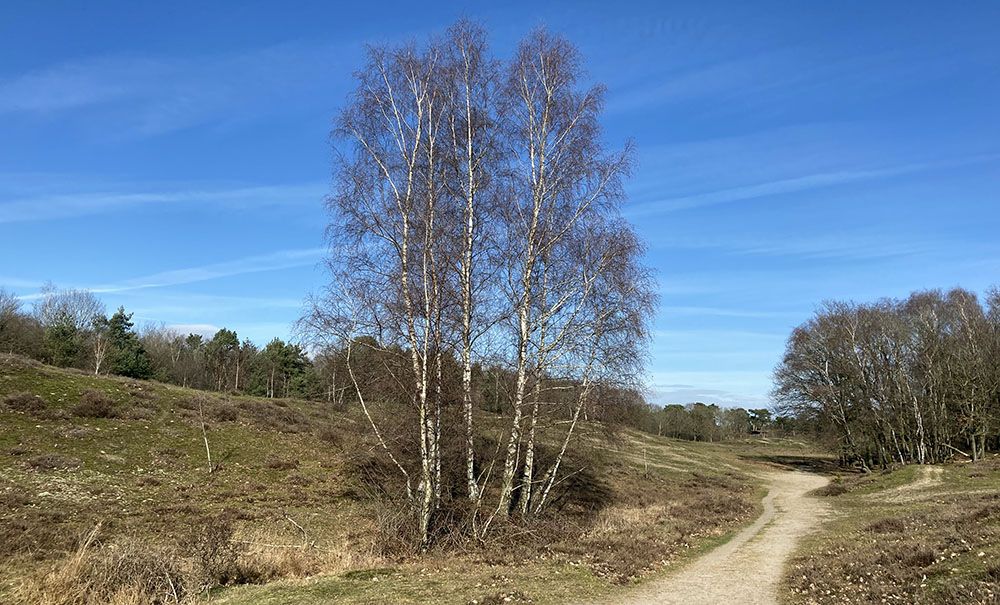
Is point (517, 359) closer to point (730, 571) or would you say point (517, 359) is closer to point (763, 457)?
point (730, 571)

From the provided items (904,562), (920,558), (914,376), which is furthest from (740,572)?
(914,376)

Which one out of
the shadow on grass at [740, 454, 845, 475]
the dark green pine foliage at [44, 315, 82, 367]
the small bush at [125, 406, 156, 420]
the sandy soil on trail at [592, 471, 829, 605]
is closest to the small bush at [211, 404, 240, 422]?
the small bush at [125, 406, 156, 420]

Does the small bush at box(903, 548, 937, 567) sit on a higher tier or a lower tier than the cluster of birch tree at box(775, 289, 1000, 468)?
lower

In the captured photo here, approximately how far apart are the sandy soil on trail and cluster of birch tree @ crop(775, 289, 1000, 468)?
2729 centimetres

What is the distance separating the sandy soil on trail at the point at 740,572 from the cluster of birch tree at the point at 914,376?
27289mm

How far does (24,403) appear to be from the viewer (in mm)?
28750

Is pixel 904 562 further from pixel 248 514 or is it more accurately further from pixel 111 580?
pixel 248 514

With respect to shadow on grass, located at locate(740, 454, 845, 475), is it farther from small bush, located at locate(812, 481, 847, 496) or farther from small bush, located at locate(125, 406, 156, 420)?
small bush, located at locate(125, 406, 156, 420)

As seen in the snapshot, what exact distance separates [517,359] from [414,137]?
23.9 feet

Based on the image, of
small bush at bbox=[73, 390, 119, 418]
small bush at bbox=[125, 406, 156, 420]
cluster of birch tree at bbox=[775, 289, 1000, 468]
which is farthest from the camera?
cluster of birch tree at bbox=[775, 289, 1000, 468]

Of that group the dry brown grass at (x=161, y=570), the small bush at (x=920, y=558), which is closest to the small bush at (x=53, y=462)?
the dry brown grass at (x=161, y=570)

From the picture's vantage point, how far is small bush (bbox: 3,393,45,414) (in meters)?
28.3

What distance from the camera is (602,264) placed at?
708 inches

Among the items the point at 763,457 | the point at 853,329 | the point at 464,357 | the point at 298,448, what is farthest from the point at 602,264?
the point at 763,457
